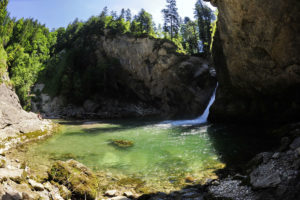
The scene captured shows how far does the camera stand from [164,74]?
41125 mm

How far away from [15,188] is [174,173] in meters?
5.94

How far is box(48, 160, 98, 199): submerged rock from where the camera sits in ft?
20.9

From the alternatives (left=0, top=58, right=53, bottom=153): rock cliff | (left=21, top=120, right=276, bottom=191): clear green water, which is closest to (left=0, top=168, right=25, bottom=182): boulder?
(left=21, top=120, right=276, bottom=191): clear green water

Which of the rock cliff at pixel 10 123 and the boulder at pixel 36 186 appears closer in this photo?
the boulder at pixel 36 186

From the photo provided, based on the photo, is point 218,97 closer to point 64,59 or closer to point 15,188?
point 15,188

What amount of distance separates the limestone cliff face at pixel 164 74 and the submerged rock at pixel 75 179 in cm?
3104

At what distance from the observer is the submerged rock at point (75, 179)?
251 inches

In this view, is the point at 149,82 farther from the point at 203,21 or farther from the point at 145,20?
the point at 203,21

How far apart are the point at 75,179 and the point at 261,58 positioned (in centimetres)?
1670

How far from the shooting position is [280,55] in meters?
14.9

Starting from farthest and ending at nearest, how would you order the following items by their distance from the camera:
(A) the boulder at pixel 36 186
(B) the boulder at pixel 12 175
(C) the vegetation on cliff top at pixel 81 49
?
(C) the vegetation on cliff top at pixel 81 49 → (A) the boulder at pixel 36 186 → (B) the boulder at pixel 12 175

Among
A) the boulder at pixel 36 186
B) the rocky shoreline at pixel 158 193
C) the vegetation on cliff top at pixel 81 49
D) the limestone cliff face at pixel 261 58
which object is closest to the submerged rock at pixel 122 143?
the rocky shoreline at pixel 158 193

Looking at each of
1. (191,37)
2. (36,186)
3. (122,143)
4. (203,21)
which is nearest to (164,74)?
(203,21)

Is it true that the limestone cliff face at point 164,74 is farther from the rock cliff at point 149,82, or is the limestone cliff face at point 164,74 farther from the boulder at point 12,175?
the boulder at point 12,175
